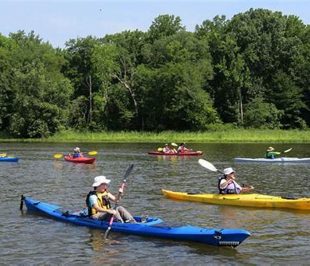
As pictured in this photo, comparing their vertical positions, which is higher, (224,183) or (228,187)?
(224,183)

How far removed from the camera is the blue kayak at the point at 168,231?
42.0ft

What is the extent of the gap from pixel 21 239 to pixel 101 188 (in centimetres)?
232

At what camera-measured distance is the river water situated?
41.3 ft

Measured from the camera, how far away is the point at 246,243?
539 inches

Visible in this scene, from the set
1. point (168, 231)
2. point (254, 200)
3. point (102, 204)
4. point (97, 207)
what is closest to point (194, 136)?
point (254, 200)

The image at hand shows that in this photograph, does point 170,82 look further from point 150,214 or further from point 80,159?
point 150,214

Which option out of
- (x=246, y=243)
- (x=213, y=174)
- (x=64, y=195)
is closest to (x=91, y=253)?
(x=246, y=243)

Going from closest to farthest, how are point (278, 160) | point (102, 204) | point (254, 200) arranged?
1. point (102, 204)
2. point (254, 200)
3. point (278, 160)

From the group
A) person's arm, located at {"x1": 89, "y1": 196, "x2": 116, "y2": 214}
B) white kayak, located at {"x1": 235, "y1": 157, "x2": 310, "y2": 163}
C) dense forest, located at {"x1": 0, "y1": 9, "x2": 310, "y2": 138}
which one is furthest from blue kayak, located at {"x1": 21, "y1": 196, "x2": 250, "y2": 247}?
dense forest, located at {"x1": 0, "y1": 9, "x2": 310, "y2": 138}

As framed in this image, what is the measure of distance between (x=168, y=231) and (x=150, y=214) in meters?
4.03

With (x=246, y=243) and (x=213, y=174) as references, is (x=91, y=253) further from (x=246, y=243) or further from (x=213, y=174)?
(x=213, y=174)

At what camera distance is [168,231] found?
13766 mm

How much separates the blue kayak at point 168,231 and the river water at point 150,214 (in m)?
0.16

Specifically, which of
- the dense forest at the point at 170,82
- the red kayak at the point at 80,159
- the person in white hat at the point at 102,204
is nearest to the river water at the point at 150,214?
the person in white hat at the point at 102,204
